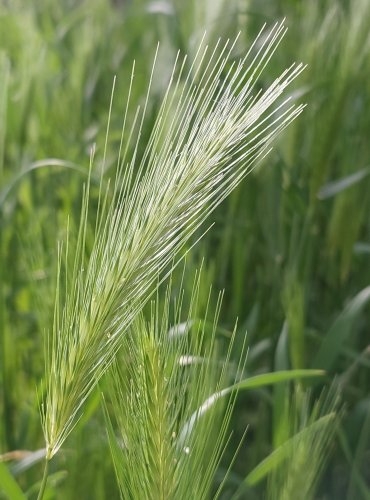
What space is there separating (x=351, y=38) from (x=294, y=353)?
42 cm

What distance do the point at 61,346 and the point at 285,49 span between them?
87cm

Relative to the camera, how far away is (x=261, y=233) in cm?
152

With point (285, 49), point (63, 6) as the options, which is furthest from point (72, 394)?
point (63, 6)

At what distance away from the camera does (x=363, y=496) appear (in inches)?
41.9

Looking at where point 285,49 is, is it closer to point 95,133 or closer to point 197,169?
point 95,133

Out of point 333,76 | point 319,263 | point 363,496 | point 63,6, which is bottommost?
point 363,496

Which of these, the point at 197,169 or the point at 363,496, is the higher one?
the point at 197,169

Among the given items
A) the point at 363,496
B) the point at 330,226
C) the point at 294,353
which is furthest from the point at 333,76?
the point at 363,496

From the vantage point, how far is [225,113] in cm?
70

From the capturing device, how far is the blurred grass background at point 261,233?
1169 mm

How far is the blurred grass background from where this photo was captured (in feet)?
3.84

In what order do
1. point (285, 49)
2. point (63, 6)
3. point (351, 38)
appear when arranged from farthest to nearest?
1. point (63, 6)
2. point (285, 49)
3. point (351, 38)

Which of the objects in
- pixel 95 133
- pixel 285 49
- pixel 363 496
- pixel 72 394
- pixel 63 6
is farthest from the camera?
pixel 63 6

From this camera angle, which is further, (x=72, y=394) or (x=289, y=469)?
(x=289, y=469)
